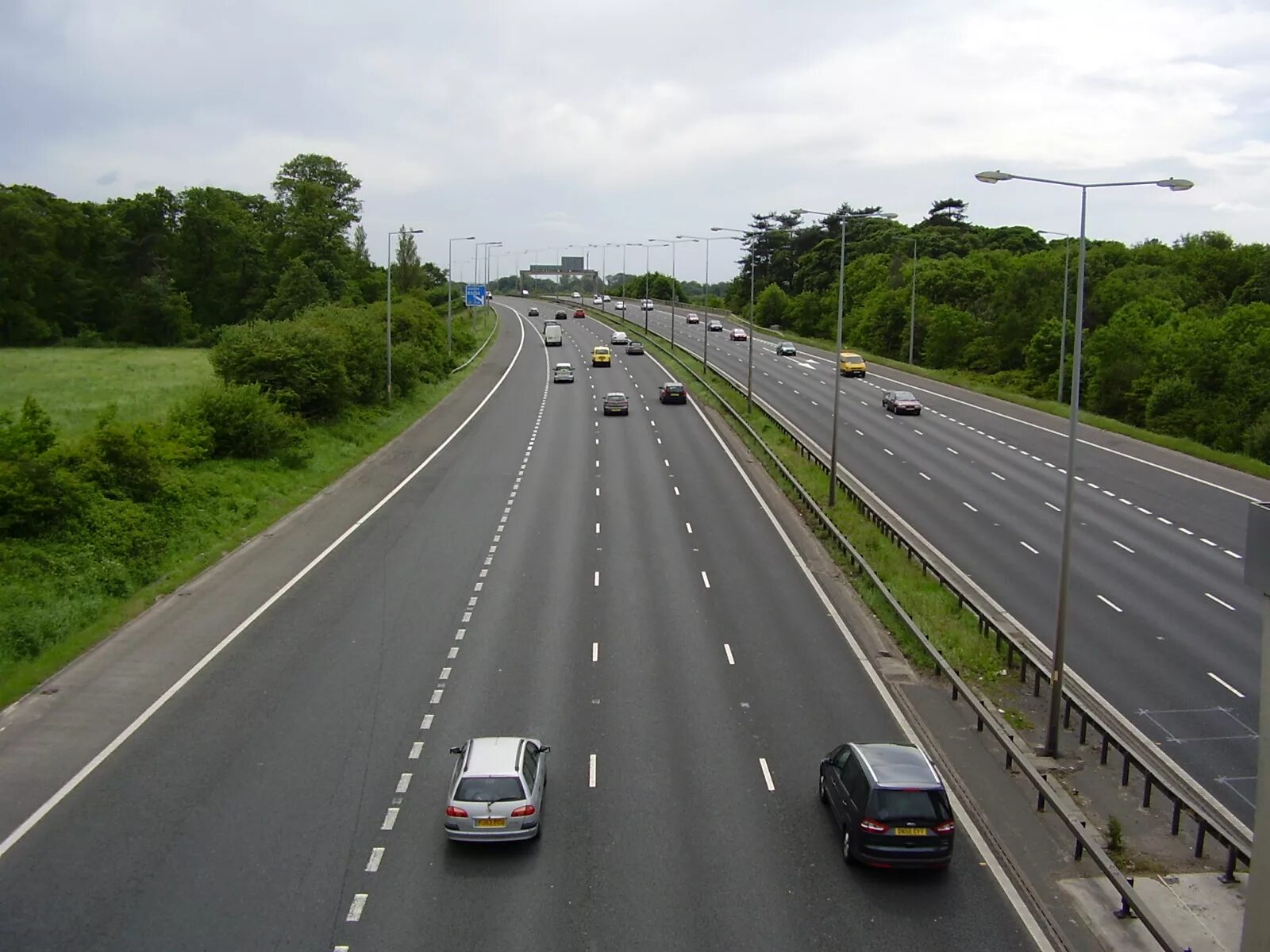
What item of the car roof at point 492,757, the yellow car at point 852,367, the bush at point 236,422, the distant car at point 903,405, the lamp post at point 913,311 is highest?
the lamp post at point 913,311

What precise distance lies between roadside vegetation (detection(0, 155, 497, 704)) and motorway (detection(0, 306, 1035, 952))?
4.12 meters

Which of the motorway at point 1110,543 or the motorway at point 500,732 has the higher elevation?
the motorway at point 1110,543

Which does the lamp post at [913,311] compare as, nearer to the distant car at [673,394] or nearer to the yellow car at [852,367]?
the yellow car at [852,367]

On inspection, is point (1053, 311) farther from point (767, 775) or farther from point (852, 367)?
point (767, 775)

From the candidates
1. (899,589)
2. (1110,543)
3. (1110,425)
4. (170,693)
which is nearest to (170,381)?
(170,693)

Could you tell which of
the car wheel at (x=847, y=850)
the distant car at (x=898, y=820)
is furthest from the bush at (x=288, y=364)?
the distant car at (x=898, y=820)

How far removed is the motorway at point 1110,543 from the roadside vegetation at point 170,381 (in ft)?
72.8

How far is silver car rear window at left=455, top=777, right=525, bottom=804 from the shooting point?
15.6 meters

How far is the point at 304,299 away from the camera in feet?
324

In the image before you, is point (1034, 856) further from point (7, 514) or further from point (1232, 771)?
point (7, 514)

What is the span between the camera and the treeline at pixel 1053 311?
65.9 metres

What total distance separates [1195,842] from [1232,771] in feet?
12.4

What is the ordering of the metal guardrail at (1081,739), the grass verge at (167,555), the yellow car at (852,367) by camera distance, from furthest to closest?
the yellow car at (852,367) < the grass verge at (167,555) < the metal guardrail at (1081,739)

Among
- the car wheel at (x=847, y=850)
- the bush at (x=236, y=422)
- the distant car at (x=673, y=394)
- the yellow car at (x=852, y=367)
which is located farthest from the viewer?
the yellow car at (x=852, y=367)
